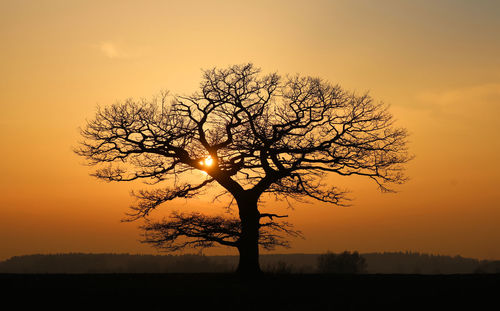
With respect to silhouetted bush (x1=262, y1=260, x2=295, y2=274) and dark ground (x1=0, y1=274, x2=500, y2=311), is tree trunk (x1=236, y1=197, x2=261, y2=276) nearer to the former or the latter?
dark ground (x1=0, y1=274, x2=500, y2=311)

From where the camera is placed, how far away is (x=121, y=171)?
25250 mm

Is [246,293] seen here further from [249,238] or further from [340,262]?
[340,262]

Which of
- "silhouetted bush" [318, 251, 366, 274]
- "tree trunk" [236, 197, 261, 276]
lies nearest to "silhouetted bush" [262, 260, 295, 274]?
"tree trunk" [236, 197, 261, 276]

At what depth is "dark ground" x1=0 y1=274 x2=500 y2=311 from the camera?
15.6m

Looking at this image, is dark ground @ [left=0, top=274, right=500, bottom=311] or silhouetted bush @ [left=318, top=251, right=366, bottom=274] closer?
dark ground @ [left=0, top=274, right=500, bottom=311]

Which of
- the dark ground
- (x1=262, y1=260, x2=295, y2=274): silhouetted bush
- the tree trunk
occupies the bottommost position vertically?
the dark ground

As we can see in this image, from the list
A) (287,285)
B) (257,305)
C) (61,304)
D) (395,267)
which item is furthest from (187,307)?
(395,267)

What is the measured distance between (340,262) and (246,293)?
60114 mm

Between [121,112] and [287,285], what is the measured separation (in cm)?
1112

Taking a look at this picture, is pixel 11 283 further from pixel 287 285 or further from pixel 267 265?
pixel 267 265

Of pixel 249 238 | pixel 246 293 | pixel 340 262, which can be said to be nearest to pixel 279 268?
pixel 249 238

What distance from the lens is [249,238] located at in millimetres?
24453

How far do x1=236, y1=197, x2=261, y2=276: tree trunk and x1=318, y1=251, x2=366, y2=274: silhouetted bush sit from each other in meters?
52.2

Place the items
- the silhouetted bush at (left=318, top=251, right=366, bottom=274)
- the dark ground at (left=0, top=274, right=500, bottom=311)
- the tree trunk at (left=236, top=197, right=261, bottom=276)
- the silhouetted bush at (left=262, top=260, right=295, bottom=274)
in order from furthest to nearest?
the silhouetted bush at (left=318, top=251, right=366, bottom=274) → the silhouetted bush at (left=262, top=260, right=295, bottom=274) → the tree trunk at (left=236, top=197, right=261, bottom=276) → the dark ground at (left=0, top=274, right=500, bottom=311)
